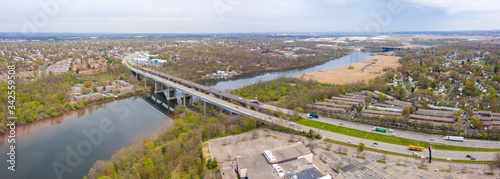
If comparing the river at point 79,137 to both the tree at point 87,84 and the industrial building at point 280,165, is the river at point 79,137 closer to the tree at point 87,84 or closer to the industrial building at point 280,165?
the tree at point 87,84

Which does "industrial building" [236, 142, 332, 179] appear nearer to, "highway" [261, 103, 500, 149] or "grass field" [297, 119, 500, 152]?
"grass field" [297, 119, 500, 152]

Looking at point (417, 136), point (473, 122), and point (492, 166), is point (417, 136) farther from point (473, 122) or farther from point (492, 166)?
point (473, 122)

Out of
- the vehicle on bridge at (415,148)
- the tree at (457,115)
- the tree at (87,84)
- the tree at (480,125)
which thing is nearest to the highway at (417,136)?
the vehicle on bridge at (415,148)

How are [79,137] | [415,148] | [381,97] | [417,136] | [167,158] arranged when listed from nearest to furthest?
[167,158]
[415,148]
[417,136]
[79,137]
[381,97]

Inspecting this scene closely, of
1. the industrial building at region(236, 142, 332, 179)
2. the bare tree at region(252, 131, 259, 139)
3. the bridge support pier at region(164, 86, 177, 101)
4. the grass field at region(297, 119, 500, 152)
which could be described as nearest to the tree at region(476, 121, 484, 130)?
the grass field at region(297, 119, 500, 152)

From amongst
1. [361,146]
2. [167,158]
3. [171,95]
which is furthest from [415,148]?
[171,95]
